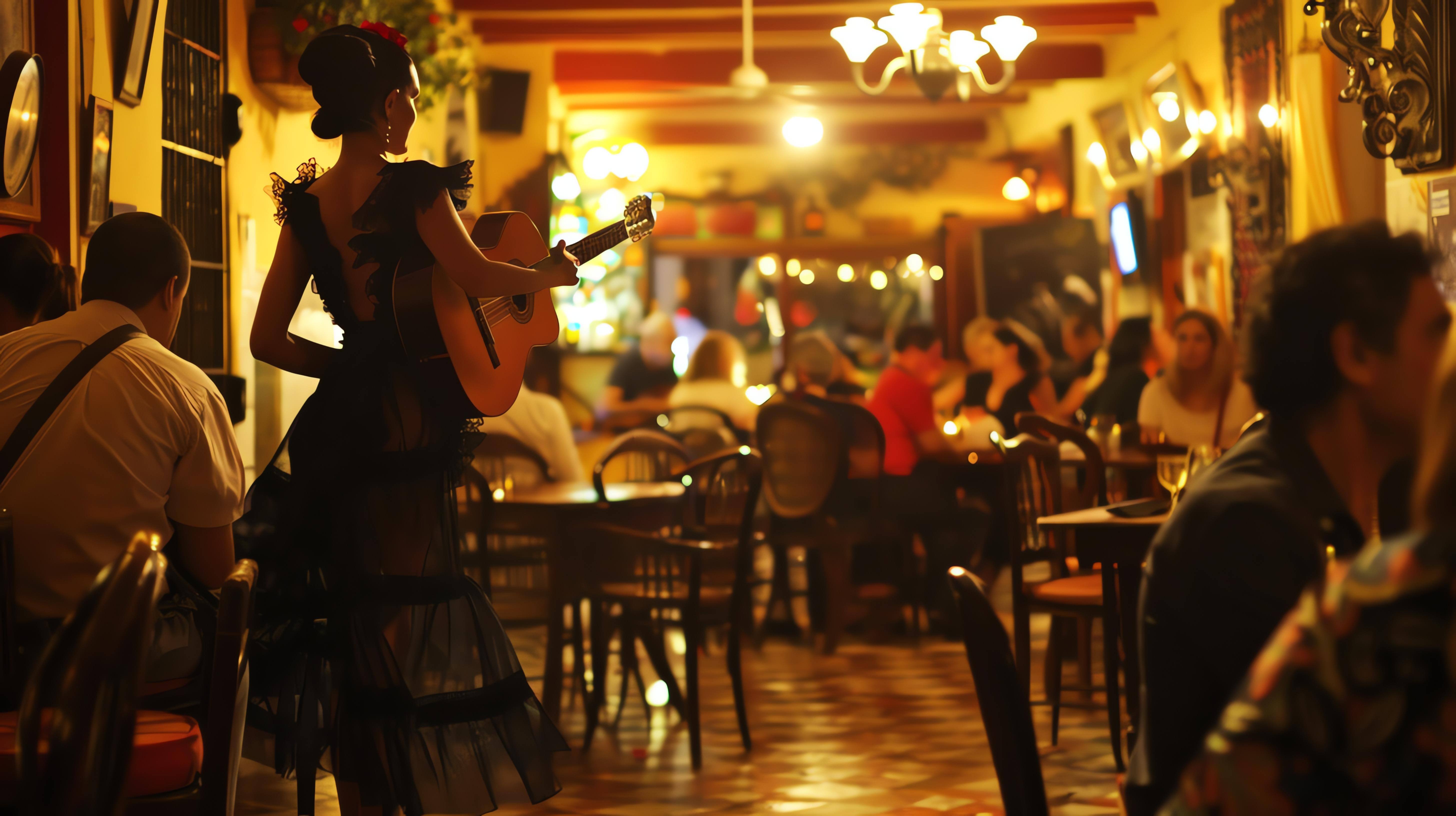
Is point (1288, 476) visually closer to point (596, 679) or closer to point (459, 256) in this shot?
point (459, 256)

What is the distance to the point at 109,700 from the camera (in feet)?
4.28

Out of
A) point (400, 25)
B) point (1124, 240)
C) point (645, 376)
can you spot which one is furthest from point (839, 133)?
point (400, 25)

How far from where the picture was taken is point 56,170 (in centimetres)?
324

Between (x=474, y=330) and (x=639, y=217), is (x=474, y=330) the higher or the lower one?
the lower one

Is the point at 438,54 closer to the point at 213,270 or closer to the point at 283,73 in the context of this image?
the point at 283,73

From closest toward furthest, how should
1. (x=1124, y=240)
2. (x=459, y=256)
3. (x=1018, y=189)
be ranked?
(x=459, y=256), (x=1124, y=240), (x=1018, y=189)

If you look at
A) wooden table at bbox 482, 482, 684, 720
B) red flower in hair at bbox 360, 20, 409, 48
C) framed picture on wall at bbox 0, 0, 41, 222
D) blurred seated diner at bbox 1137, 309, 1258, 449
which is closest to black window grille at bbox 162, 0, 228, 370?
framed picture on wall at bbox 0, 0, 41, 222

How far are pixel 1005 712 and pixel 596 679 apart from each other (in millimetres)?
2778

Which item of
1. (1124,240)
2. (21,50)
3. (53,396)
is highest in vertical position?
(1124,240)

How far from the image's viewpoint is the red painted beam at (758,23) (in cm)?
793

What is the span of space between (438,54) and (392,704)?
5321 mm

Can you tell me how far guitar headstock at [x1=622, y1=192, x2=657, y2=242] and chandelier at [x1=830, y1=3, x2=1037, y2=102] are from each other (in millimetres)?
2916

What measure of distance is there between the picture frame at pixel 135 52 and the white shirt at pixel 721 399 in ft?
10.9

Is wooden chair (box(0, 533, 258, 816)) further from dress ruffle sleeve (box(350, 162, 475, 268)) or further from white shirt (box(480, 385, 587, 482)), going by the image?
white shirt (box(480, 385, 587, 482))
